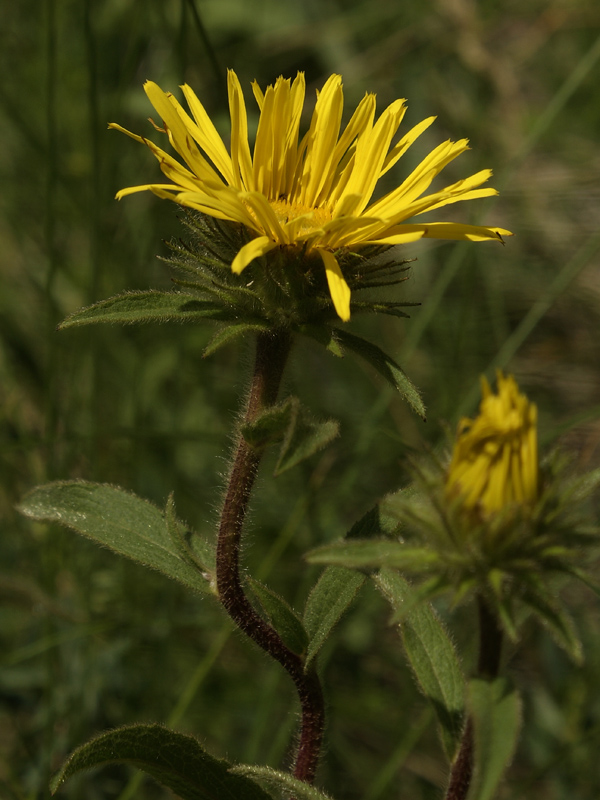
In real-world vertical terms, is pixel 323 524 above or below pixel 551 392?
below

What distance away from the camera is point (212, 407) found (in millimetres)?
4094

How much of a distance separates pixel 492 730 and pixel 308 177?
4.87ft

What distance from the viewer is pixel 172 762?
6.24ft

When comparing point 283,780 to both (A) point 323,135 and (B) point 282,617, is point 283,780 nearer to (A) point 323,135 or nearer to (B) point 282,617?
(B) point 282,617

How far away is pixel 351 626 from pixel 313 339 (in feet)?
6.79

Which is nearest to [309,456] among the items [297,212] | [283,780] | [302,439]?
[302,439]

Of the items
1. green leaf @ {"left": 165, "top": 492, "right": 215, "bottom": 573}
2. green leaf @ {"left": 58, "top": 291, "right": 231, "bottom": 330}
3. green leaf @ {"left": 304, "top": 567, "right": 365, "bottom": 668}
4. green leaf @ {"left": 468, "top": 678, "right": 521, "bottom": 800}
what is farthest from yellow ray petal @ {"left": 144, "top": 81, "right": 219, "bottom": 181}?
green leaf @ {"left": 468, "top": 678, "right": 521, "bottom": 800}

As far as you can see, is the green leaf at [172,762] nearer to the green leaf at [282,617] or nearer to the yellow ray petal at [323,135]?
the green leaf at [282,617]

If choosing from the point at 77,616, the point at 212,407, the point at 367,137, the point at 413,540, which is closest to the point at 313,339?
the point at 413,540

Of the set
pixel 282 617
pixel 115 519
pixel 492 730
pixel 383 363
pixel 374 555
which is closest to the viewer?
pixel 492 730

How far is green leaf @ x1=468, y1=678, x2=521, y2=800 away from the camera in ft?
4.47

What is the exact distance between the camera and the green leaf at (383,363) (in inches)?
71.3

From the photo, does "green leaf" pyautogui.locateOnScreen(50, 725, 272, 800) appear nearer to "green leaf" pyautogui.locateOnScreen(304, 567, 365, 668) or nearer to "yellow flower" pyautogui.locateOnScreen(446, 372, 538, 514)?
"green leaf" pyautogui.locateOnScreen(304, 567, 365, 668)

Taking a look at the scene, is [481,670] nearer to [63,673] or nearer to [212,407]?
[63,673]
